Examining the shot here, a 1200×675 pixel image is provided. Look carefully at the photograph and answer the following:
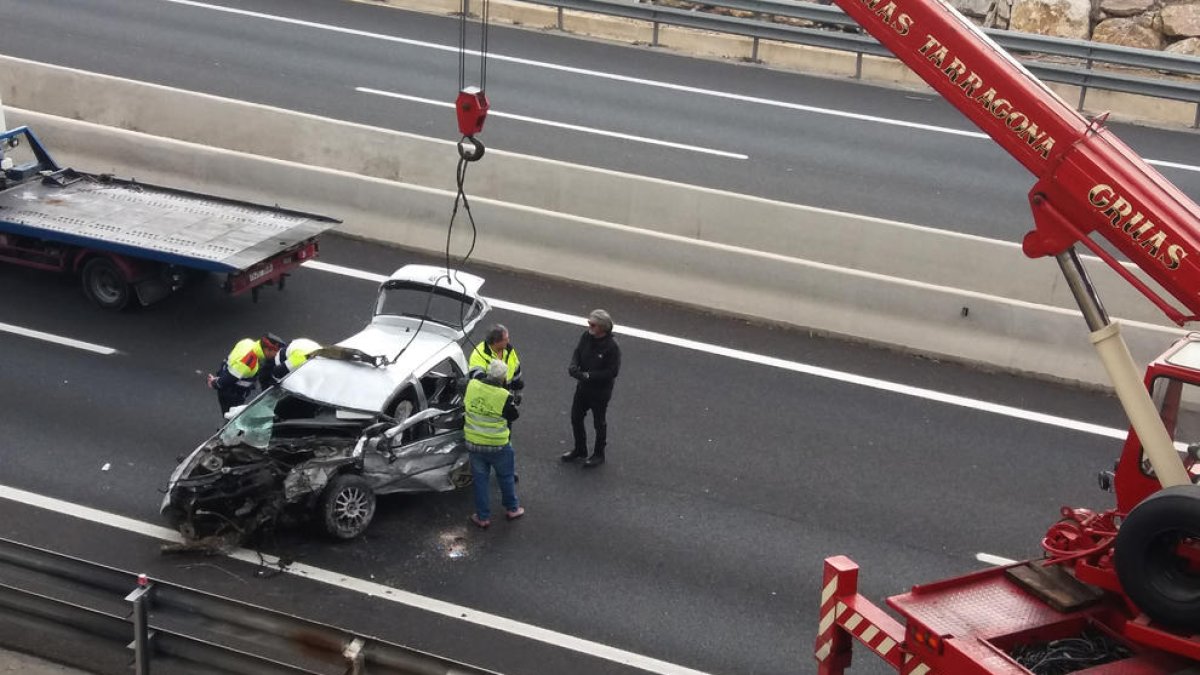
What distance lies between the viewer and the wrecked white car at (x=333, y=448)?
10.6 m

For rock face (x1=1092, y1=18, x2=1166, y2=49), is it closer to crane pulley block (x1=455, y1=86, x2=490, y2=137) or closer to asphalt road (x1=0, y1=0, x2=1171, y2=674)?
asphalt road (x1=0, y1=0, x2=1171, y2=674)

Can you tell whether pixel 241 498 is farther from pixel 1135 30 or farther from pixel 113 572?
pixel 1135 30

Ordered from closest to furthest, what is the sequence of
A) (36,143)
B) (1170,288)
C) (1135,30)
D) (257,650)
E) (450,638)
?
1. (1170,288)
2. (257,650)
3. (450,638)
4. (36,143)
5. (1135,30)

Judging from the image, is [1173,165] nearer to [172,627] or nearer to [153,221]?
[153,221]

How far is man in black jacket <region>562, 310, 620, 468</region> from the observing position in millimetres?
11906

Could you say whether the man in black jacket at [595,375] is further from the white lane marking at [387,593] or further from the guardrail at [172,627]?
the guardrail at [172,627]

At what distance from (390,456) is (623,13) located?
49.1ft

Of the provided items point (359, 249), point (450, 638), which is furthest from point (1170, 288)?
point (359, 249)

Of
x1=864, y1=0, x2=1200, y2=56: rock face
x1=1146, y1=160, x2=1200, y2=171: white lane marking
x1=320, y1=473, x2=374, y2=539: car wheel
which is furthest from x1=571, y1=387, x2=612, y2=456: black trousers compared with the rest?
x1=864, y1=0, x2=1200, y2=56: rock face

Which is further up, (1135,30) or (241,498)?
(1135,30)

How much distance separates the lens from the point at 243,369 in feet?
38.5

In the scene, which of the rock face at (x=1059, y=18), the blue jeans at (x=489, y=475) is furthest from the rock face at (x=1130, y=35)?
the blue jeans at (x=489, y=475)

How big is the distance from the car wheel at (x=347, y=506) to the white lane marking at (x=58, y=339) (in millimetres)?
4379

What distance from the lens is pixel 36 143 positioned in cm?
1573
